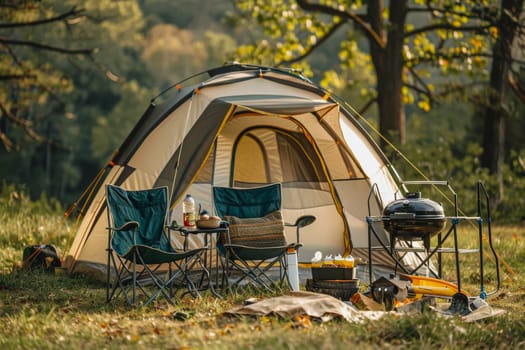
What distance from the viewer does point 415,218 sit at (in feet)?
15.6

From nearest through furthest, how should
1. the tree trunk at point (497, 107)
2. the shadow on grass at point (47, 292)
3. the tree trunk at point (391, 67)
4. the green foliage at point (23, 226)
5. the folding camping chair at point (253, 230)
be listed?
the shadow on grass at point (47, 292)
the folding camping chair at point (253, 230)
the green foliage at point (23, 226)
the tree trunk at point (497, 107)
the tree trunk at point (391, 67)

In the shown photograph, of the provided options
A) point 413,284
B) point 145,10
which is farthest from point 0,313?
point 145,10

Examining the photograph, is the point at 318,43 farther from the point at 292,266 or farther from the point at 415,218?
the point at 415,218

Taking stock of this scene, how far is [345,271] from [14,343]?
2340 millimetres

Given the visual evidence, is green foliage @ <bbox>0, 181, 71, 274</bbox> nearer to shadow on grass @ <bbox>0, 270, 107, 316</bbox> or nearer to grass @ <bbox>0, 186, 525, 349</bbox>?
shadow on grass @ <bbox>0, 270, 107, 316</bbox>

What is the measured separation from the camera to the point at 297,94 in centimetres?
615

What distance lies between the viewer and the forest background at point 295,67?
10.6 metres

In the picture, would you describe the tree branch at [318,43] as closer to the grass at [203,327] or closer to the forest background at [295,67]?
the forest background at [295,67]

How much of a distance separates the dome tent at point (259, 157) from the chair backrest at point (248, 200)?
29 cm

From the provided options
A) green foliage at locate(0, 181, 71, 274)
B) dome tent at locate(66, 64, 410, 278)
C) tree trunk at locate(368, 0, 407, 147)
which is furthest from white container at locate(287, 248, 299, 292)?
tree trunk at locate(368, 0, 407, 147)

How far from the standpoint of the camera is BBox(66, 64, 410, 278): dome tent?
582 cm

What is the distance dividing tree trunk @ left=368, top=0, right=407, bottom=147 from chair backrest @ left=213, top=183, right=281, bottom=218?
16.0 ft

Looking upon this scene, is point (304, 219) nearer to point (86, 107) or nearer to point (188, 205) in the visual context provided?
point (188, 205)

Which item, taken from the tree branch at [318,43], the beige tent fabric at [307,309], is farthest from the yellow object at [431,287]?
the tree branch at [318,43]
